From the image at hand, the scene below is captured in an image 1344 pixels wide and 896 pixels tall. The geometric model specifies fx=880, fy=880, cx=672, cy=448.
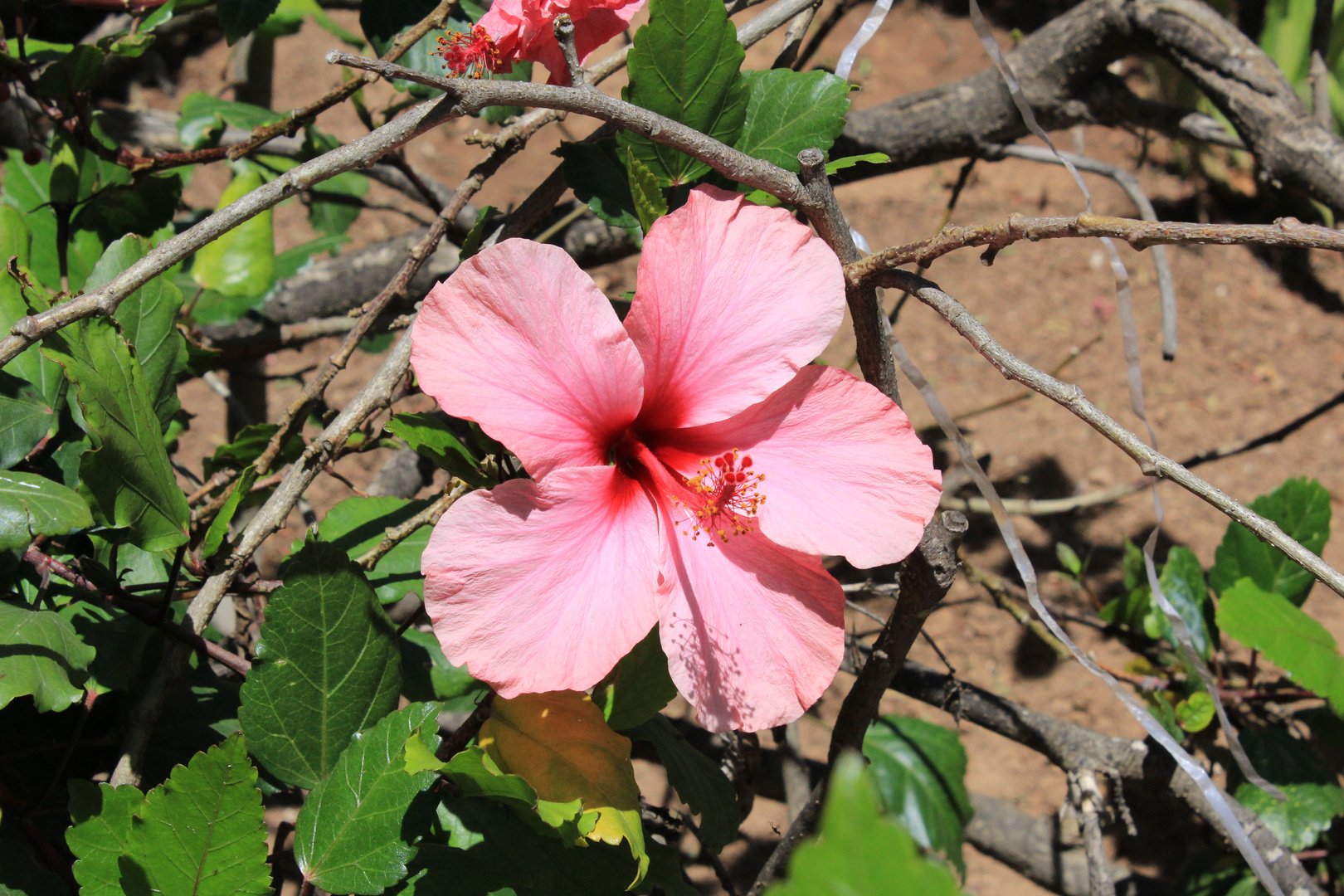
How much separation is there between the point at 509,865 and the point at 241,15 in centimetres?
127

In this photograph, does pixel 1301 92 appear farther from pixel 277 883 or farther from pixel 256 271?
pixel 277 883

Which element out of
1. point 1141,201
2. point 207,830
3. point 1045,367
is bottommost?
point 207,830

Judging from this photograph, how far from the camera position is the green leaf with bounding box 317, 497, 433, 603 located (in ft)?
3.52

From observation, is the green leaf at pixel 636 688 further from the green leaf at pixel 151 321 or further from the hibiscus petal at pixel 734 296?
the green leaf at pixel 151 321

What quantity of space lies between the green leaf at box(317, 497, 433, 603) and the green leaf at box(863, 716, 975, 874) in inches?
34.3

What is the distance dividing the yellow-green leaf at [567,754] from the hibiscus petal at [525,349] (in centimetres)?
23

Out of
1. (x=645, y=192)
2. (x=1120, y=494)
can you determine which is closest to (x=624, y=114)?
(x=645, y=192)

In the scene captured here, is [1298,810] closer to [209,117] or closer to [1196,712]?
[1196,712]

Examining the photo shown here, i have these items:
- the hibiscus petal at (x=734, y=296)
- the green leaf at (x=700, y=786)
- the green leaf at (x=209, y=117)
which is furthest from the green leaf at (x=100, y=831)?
the green leaf at (x=209, y=117)

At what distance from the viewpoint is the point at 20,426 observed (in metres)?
0.94

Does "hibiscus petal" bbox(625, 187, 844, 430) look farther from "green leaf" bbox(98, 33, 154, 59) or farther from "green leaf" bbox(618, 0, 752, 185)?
"green leaf" bbox(98, 33, 154, 59)

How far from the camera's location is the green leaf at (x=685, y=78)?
0.84 metres

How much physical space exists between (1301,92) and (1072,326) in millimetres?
1557

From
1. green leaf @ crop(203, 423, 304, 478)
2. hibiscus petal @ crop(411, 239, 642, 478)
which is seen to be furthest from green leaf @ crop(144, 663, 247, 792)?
hibiscus petal @ crop(411, 239, 642, 478)
